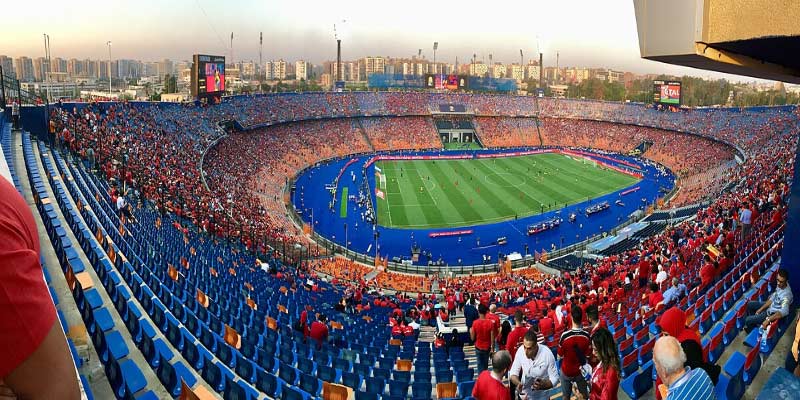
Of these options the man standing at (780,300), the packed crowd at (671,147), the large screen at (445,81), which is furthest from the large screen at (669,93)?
the man standing at (780,300)

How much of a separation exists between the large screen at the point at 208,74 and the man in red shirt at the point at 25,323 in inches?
2051

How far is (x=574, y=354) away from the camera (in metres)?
5.71

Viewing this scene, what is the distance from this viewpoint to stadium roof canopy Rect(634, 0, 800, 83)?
339 cm

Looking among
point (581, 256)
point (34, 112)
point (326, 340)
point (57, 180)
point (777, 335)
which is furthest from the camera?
point (581, 256)

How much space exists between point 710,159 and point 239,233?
163 feet

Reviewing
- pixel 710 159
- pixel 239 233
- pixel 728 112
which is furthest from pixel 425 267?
pixel 728 112

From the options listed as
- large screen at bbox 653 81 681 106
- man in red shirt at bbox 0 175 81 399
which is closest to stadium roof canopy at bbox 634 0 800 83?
man in red shirt at bbox 0 175 81 399

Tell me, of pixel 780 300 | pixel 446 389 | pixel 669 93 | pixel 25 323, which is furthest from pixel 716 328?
pixel 669 93

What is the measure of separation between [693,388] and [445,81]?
294 feet

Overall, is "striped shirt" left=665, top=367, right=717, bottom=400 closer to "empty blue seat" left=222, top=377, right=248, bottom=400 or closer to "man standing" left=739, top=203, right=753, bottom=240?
"empty blue seat" left=222, top=377, right=248, bottom=400

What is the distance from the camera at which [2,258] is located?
132cm

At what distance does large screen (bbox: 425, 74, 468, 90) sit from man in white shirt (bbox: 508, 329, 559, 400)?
8712 centimetres

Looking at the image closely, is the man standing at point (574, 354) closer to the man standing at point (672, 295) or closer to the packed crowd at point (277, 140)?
the man standing at point (672, 295)

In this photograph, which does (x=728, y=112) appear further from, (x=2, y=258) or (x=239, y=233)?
(x=2, y=258)
